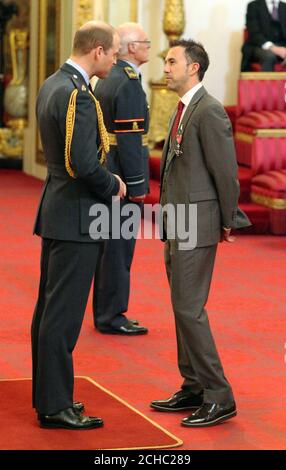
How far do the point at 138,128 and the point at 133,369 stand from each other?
139 centimetres

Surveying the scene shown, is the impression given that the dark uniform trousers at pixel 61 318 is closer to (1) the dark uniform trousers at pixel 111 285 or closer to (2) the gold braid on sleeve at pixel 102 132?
(2) the gold braid on sleeve at pixel 102 132

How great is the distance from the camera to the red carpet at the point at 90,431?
467 centimetres

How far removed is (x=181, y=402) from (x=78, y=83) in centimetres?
151

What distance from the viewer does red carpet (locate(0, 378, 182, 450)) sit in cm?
467

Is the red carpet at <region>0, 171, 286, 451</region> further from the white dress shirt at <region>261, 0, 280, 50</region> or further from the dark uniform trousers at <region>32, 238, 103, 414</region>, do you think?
the white dress shirt at <region>261, 0, 280, 50</region>

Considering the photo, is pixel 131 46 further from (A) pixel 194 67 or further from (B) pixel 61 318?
(B) pixel 61 318

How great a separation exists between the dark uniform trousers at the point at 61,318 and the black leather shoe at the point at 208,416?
54 cm

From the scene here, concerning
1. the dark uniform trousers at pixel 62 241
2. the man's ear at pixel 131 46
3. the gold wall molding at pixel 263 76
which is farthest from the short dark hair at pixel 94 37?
the gold wall molding at pixel 263 76

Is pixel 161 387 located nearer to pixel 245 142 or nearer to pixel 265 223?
pixel 265 223

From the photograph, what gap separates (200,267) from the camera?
195 inches

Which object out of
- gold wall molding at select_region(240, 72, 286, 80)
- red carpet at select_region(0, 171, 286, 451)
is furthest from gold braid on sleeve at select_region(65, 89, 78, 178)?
gold wall molding at select_region(240, 72, 286, 80)

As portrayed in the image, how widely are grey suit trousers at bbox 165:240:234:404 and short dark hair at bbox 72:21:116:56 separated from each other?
892 mm

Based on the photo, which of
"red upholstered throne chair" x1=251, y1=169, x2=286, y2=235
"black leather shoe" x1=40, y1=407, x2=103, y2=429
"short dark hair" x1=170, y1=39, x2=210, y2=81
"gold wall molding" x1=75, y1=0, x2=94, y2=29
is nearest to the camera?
"black leather shoe" x1=40, y1=407, x2=103, y2=429
